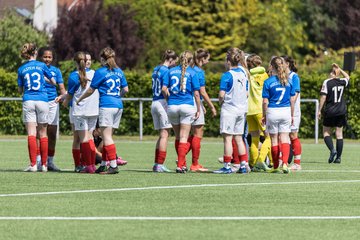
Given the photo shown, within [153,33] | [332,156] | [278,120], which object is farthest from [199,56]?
[153,33]

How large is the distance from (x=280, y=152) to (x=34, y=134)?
4.03 meters

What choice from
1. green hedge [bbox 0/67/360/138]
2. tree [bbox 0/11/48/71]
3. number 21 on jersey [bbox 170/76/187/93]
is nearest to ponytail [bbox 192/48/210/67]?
number 21 on jersey [bbox 170/76/187/93]

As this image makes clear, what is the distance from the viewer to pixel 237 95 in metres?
19.2

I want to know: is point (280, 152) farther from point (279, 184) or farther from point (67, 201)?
point (67, 201)

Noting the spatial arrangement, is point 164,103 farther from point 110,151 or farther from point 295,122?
point 295,122

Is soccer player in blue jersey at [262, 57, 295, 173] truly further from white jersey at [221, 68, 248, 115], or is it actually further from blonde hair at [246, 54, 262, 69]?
blonde hair at [246, 54, 262, 69]

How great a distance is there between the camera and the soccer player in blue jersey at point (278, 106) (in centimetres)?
1925

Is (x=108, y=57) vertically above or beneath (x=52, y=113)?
above

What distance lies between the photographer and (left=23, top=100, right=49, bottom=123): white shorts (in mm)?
19422

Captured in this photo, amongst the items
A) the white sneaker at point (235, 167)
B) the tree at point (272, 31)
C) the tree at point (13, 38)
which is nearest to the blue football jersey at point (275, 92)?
the white sneaker at point (235, 167)

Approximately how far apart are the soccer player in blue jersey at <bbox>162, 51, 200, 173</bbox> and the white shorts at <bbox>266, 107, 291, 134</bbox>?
111cm

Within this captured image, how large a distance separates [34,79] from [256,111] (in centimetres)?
367

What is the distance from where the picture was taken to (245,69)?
19.4m

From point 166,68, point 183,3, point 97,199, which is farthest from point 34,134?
point 183,3
